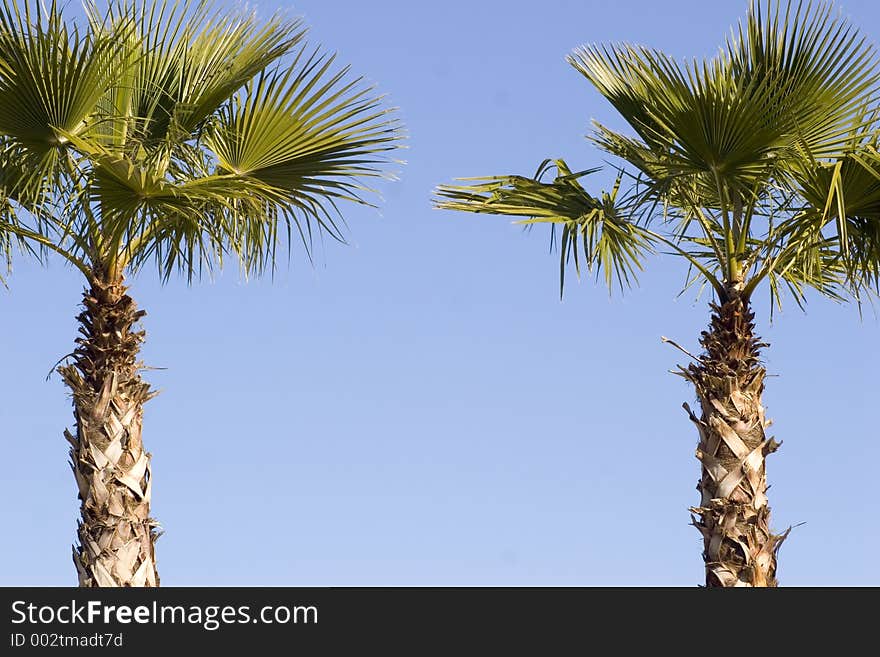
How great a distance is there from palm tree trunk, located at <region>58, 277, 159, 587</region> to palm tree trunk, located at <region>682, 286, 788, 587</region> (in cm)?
427

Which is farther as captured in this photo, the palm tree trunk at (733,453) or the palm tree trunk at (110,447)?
the palm tree trunk at (733,453)

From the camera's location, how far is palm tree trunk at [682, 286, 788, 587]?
946 cm

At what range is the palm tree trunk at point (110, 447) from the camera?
8.99m

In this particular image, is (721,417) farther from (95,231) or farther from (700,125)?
(95,231)

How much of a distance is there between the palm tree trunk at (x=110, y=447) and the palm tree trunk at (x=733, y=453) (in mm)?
4272

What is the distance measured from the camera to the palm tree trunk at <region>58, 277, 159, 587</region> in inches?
354

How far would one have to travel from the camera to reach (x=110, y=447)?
9.12 metres

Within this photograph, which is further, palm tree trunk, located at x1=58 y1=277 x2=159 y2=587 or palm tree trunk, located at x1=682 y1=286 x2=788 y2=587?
palm tree trunk, located at x1=682 y1=286 x2=788 y2=587

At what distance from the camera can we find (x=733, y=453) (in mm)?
9562

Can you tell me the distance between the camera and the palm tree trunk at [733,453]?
946cm

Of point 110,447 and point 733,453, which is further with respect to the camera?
point 733,453

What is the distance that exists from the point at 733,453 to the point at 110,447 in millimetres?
4745
